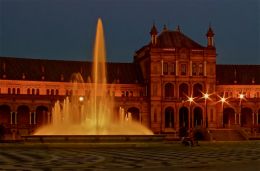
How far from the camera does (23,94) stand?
107 m

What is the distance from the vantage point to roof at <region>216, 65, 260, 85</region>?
121125 mm

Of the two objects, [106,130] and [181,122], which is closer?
[106,130]

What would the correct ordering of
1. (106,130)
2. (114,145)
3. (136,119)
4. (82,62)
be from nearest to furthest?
(114,145), (106,130), (136,119), (82,62)

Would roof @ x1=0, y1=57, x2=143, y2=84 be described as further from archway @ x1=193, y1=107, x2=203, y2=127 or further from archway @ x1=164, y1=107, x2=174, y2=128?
archway @ x1=193, y1=107, x2=203, y2=127

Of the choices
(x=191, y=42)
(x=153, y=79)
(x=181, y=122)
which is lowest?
(x=181, y=122)

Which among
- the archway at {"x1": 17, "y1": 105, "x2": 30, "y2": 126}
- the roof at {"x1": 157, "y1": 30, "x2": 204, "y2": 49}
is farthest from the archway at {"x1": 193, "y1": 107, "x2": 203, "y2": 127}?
the archway at {"x1": 17, "y1": 105, "x2": 30, "y2": 126}

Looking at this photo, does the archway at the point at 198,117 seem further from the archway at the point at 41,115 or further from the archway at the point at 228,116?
the archway at the point at 41,115

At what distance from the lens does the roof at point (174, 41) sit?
11509cm

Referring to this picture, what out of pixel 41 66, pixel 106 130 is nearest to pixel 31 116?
pixel 41 66

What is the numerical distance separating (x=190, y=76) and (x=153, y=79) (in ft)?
23.6

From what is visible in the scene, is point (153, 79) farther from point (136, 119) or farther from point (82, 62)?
point (82, 62)

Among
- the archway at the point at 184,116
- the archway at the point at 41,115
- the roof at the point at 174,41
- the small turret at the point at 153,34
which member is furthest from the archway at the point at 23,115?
the archway at the point at 184,116

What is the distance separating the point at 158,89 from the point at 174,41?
1205 centimetres

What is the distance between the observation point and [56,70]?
11681 centimetres
